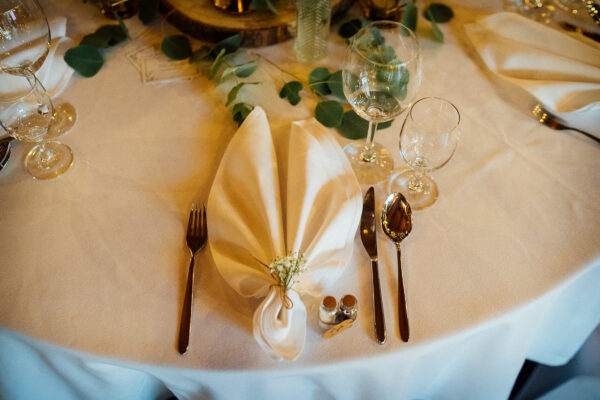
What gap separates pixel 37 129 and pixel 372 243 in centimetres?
72

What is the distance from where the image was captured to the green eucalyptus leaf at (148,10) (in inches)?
50.5

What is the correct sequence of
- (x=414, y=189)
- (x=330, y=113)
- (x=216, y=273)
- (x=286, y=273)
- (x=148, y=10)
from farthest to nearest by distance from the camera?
(x=148, y=10) → (x=330, y=113) → (x=414, y=189) → (x=216, y=273) → (x=286, y=273)

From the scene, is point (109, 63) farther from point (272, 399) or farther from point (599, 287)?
point (599, 287)

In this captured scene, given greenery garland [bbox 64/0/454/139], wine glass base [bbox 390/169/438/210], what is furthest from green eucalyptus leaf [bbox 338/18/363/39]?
wine glass base [bbox 390/169/438/210]

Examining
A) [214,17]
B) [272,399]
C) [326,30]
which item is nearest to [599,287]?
[272,399]

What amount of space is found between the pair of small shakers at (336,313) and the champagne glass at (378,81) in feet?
1.04

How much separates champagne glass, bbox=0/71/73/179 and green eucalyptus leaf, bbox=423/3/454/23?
102 cm

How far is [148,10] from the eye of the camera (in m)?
1.29

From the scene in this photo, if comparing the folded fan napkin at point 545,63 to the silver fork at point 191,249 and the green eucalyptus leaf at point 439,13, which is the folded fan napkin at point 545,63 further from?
the silver fork at point 191,249

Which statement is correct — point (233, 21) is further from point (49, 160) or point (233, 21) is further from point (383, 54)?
point (49, 160)

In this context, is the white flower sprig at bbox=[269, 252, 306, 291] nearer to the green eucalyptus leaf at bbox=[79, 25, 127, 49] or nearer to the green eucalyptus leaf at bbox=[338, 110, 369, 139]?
the green eucalyptus leaf at bbox=[338, 110, 369, 139]

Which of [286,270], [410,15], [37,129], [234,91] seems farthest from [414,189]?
[37,129]

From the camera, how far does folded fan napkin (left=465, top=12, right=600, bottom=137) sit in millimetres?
1056

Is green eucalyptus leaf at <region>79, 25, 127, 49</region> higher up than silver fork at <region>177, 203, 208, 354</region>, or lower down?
higher up
